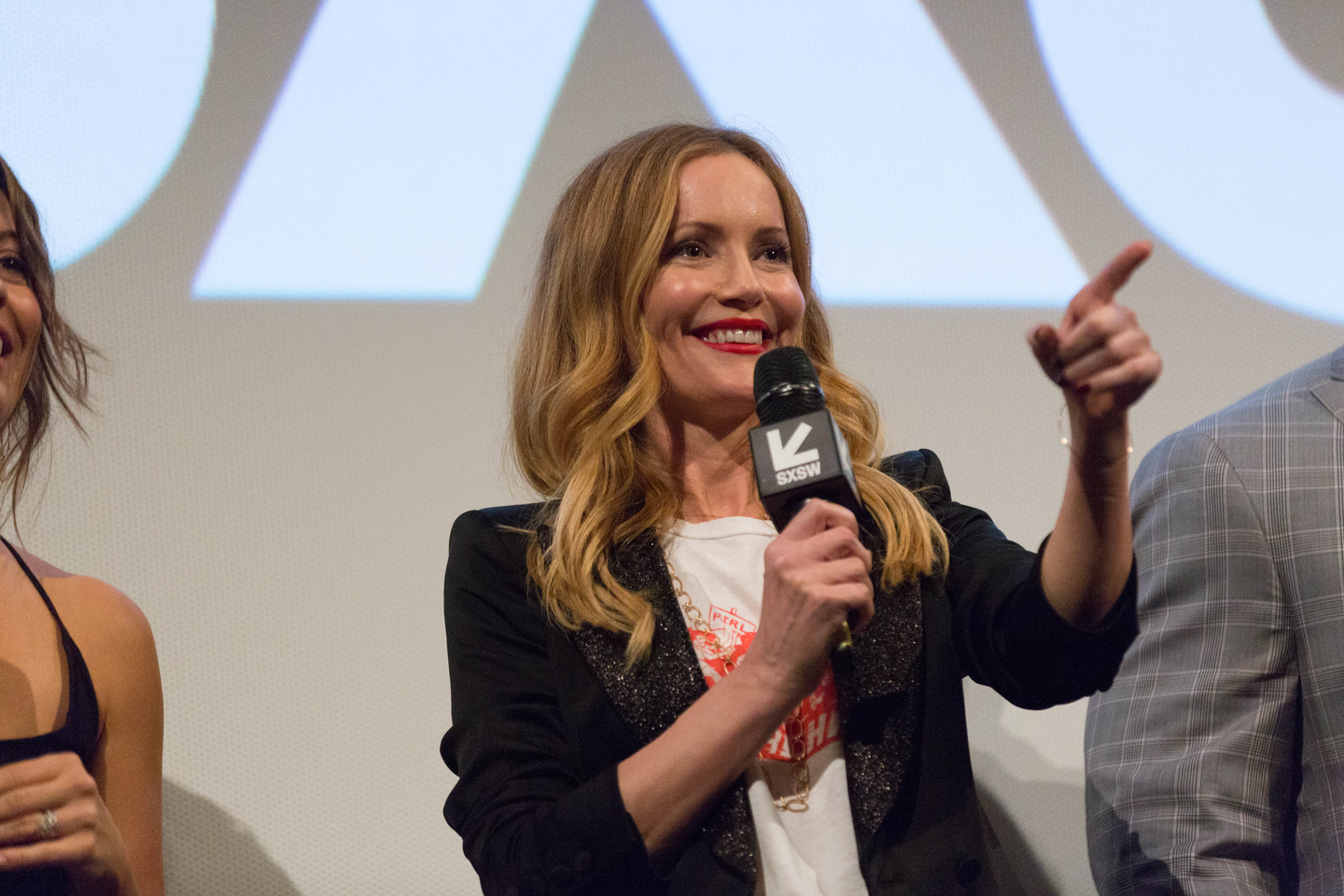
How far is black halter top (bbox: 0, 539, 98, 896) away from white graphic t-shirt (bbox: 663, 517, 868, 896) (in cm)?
67

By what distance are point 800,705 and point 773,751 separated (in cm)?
6

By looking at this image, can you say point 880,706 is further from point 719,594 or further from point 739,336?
point 739,336

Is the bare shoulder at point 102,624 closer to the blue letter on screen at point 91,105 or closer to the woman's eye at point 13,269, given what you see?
the woman's eye at point 13,269

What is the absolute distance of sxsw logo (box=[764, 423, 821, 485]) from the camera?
0.96 meters

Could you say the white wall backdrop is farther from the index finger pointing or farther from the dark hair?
the index finger pointing

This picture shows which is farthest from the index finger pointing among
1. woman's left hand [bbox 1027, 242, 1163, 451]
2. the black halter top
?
the black halter top

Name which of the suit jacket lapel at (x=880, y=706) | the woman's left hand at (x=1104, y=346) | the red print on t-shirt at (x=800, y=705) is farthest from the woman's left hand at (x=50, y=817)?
the woman's left hand at (x=1104, y=346)

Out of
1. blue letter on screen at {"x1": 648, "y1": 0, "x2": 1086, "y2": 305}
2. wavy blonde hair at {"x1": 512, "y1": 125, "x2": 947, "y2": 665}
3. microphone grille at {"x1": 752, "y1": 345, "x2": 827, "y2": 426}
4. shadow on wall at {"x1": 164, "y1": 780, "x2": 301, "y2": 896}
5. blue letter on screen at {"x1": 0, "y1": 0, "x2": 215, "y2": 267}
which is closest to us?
microphone grille at {"x1": 752, "y1": 345, "x2": 827, "y2": 426}

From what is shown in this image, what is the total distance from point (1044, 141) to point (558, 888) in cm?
156

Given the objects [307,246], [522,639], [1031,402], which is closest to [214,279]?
[307,246]

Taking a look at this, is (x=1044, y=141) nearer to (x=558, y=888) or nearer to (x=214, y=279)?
(x=214, y=279)

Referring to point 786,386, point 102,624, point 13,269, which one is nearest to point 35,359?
point 13,269

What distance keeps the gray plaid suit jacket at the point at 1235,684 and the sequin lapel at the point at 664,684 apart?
1.63 ft

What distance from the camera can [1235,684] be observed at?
1388 millimetres
